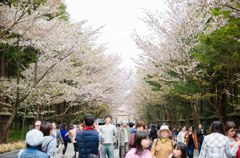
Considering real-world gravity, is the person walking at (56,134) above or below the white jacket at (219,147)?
above

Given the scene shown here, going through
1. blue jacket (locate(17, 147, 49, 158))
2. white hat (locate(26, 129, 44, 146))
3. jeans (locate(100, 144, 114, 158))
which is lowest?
jeans (locate(100, 144, 114, 158))

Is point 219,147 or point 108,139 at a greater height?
point 108,139

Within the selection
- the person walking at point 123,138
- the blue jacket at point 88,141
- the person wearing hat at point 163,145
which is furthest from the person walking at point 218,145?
the person walking at point 123,138

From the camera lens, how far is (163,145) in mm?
7906

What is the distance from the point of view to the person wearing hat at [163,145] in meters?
7.88

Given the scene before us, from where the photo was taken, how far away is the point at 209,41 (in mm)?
16219

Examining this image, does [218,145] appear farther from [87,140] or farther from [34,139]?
[34,139]

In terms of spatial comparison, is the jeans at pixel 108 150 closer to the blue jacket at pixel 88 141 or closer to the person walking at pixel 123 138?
the person walking at pixel 123 138

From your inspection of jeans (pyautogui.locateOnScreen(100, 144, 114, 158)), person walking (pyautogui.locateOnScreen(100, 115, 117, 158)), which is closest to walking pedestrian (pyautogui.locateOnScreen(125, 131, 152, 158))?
person walking (pyautogui.locateOnScreen(100, 115, 117, 158))

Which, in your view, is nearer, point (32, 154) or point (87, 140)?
point (32, 154)

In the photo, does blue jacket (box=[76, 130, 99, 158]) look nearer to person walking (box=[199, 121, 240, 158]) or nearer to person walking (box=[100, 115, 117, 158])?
person walking (box=[199, 121, 240, 158])

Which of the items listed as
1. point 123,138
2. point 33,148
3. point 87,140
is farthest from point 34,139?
point 123,138

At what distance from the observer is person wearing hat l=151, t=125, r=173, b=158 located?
25.8 ft

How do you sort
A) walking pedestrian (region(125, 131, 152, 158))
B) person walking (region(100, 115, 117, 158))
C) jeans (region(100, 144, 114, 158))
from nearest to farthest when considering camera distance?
walking pedestrian (region(125, 131, 152, 158)) → person walking (region(100, 115, 117, 158)) → jeans (region(100, 144, 114, 158))
